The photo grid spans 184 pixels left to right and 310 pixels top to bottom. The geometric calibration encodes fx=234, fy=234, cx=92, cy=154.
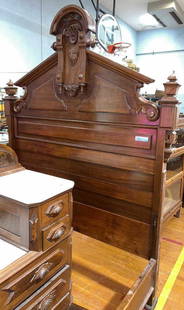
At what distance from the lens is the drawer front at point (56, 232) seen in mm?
1089

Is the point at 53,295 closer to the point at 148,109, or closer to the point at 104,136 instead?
the point at 104,136

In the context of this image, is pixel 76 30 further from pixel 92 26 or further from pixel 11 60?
pixel 11 60

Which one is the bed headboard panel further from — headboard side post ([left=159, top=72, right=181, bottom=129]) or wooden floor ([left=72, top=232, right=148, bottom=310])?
wooden floor ([left=72, top=232, right=148, bottom=310])

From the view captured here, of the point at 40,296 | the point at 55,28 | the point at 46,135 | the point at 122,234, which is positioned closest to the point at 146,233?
the point at 122,234

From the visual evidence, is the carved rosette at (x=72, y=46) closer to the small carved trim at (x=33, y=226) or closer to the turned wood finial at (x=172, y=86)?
the turned wood finial at (x=172, y=86)

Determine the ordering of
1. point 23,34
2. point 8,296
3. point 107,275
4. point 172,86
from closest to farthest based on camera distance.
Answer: point 8,296 → point 172,86 → point 107,275 → point 23,34

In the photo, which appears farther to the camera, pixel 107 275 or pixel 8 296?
pixel 107 275

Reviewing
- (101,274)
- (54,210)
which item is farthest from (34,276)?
(101,274)

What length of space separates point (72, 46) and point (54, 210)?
1109mm

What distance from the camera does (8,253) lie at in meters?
1.03

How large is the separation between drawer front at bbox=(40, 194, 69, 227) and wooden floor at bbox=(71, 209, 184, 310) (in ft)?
2.00

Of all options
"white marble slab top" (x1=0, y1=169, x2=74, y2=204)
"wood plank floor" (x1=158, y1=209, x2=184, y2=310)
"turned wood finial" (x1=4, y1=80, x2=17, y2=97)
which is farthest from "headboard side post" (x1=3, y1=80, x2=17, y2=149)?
"wood plank floor" (x1=158, y1=209, x2=184, y2=310)

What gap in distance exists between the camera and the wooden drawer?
1.05 m

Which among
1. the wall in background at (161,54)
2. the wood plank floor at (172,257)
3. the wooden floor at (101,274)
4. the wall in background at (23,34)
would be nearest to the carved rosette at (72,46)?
the wooden floor at (101,274)
